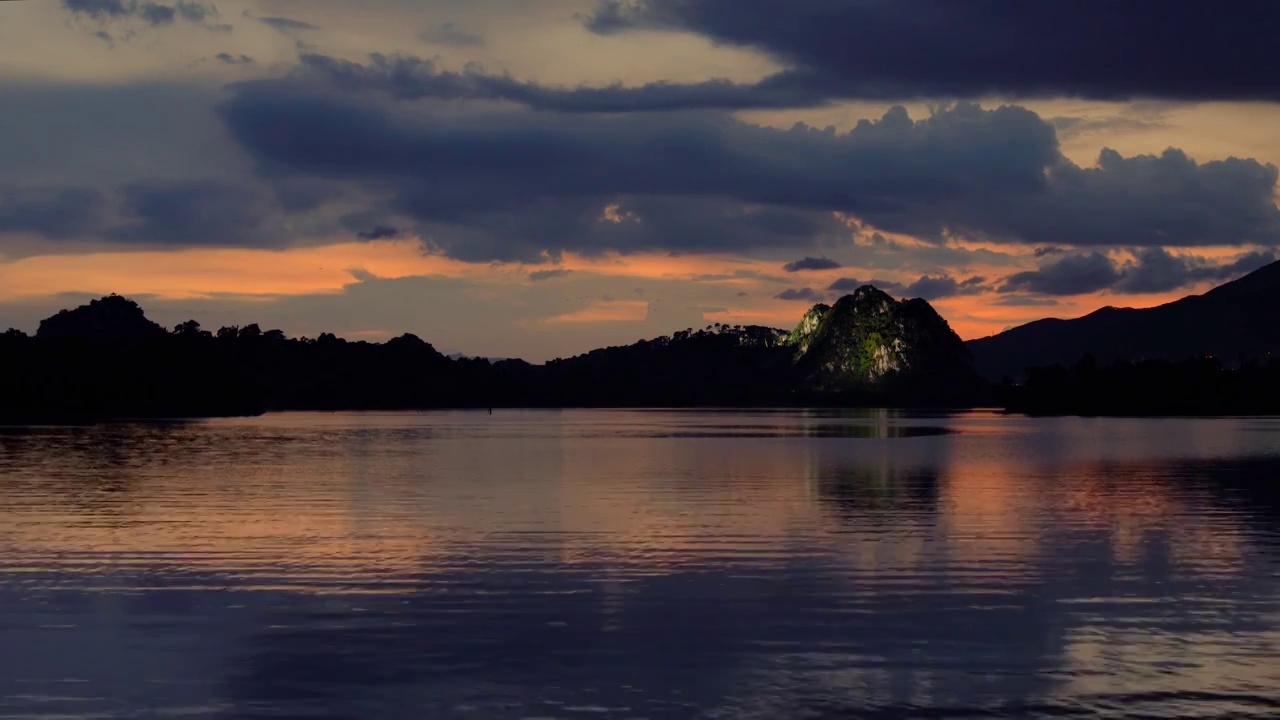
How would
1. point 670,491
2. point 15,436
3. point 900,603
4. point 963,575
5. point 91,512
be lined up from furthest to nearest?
1. point 15,436
2. point 670,491
3. point 91,512
4. point 963,575
5. point 900,603

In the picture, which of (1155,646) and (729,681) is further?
(1155,646)

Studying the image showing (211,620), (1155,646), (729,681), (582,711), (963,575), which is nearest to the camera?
(582,711)

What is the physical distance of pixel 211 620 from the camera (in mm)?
28438

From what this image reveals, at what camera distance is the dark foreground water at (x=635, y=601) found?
21.6 m

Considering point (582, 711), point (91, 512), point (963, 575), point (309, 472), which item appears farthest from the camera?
point (309, 472)

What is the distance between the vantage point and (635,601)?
31.0 m

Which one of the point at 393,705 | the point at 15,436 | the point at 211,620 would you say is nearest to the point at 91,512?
the point at 211,620

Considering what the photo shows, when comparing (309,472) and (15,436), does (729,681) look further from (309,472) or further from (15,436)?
(15,436)

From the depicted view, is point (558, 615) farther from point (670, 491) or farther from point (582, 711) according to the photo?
point (670, 491)

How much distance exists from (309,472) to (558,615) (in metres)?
55.9

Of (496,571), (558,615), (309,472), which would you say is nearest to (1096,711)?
(558,615)

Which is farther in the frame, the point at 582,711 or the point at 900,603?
the point at 900,603

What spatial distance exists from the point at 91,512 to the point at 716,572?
27.8 meters

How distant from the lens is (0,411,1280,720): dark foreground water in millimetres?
21578
